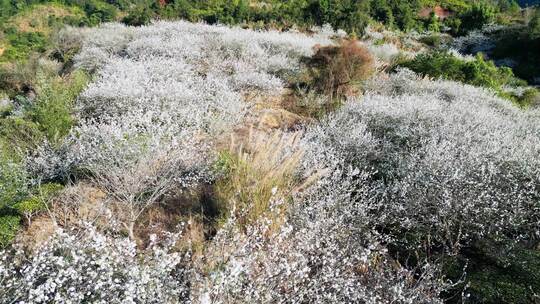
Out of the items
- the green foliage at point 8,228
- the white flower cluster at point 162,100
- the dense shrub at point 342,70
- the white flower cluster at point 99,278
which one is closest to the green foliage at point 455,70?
the dense shrub at point 342,70

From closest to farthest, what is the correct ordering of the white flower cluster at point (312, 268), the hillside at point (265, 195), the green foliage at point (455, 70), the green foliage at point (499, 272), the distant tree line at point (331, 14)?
the white flower cluster at point (312, 268), the hillside at point (265, 195), the green foliage at point (499, 272), the green foliage at point (455, 70), the distant tree line at point (331, 14)

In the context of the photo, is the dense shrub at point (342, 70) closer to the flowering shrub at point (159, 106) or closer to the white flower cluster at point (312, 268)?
the flowering shrub at point (159, 106)

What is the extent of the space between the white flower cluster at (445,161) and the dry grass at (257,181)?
0.59m

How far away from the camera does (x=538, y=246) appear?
4.52 metres

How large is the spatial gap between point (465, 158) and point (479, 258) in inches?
55.4

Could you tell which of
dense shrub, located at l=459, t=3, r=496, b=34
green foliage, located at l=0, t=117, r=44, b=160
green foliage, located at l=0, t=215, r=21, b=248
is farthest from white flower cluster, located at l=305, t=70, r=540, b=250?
dense shrub, located at l=459, t=3, r=496, b=34

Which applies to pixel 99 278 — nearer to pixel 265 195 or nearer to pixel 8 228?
pixel 265 195

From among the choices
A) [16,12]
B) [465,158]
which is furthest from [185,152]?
[16,12]

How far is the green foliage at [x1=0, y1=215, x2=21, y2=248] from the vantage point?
429 cm

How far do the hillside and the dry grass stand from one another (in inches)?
0.8

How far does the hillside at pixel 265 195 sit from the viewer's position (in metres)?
3.26

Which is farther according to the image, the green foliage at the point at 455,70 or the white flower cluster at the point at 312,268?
the green foliage at the point at 455,70

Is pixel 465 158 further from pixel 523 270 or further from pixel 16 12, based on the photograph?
pixel 16 12

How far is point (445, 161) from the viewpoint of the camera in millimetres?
5273
